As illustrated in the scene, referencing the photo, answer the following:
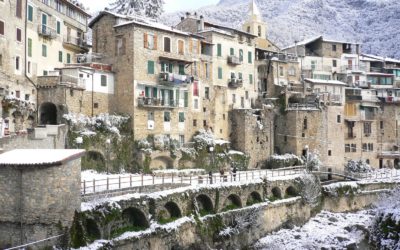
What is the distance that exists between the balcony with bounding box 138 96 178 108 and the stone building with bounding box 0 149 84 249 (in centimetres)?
2474

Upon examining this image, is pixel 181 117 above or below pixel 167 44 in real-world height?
below

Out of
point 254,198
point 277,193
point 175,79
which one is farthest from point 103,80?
point 277,193

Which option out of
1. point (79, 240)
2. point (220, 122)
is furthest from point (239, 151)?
point (79, 240)

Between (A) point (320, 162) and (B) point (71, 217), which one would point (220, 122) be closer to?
(A) point (320, 162)

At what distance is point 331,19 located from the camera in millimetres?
153125

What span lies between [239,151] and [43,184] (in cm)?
3719

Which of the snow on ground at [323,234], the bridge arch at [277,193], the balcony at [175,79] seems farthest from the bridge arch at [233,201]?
the balcony at [175,79]

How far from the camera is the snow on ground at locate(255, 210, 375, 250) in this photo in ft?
139

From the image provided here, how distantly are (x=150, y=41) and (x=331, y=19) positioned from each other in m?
109

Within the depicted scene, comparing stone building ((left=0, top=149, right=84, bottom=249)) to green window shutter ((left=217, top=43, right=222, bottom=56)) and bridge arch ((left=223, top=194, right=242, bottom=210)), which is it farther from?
green window shutter ((left=217, top=43, right=222, bottom=56))

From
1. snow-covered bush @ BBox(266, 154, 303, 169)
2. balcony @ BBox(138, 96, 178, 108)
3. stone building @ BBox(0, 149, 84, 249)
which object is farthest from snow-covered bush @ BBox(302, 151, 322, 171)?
stone building @ BBox(0, 149, 84, 249)

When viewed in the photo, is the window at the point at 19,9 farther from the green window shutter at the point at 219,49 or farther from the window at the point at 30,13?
the green window shutter at the point at 219,49

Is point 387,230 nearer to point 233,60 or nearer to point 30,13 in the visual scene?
point 30,13

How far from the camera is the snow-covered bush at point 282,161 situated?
64625 millimetres
